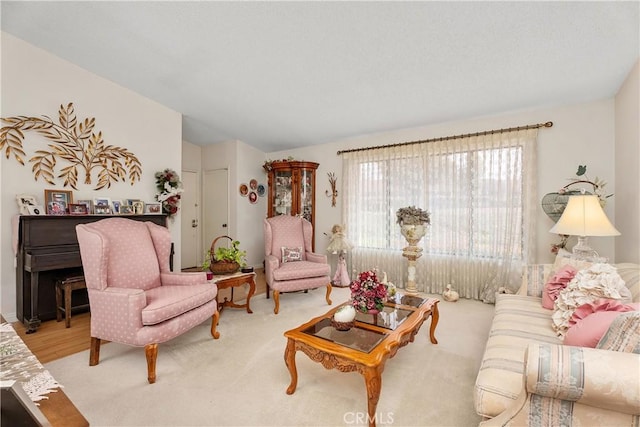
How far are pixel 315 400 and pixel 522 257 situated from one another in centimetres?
314

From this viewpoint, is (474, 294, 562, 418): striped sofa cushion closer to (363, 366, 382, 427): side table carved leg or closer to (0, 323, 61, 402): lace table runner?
(363, 366, 382, 427): side table carved leg

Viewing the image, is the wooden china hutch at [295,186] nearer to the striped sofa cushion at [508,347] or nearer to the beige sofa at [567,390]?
the striped sofa cushion at [508,347]

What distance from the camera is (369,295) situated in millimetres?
2037

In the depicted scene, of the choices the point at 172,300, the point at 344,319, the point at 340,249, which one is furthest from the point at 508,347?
the point at 340,249

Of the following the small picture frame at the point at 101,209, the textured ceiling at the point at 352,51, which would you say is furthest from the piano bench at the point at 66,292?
the textured ceiling at the point at 352,51

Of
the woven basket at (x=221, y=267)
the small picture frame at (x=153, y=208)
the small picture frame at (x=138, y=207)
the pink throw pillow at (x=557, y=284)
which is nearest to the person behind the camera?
the pink throw pillow at (x=557, y=284)

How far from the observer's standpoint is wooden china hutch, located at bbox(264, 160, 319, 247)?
16.4 feet

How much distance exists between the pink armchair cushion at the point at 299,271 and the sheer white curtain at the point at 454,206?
1.29 metres

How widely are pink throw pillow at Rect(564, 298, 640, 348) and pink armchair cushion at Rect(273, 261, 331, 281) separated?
245 centimetres

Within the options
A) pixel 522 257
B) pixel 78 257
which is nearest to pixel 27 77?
pixel 78 257

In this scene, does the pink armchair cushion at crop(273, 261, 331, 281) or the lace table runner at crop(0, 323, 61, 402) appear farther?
the pink armchair cushion at crop(273, 261, 331, 281)

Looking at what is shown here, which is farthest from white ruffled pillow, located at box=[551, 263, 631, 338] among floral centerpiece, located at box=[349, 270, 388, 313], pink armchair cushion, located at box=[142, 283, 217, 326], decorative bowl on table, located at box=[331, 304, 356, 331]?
pink armchair cushion, located at box=[142, 283, 217, 326]

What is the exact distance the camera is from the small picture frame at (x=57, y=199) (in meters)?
3.04

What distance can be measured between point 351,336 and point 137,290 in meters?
1.52
